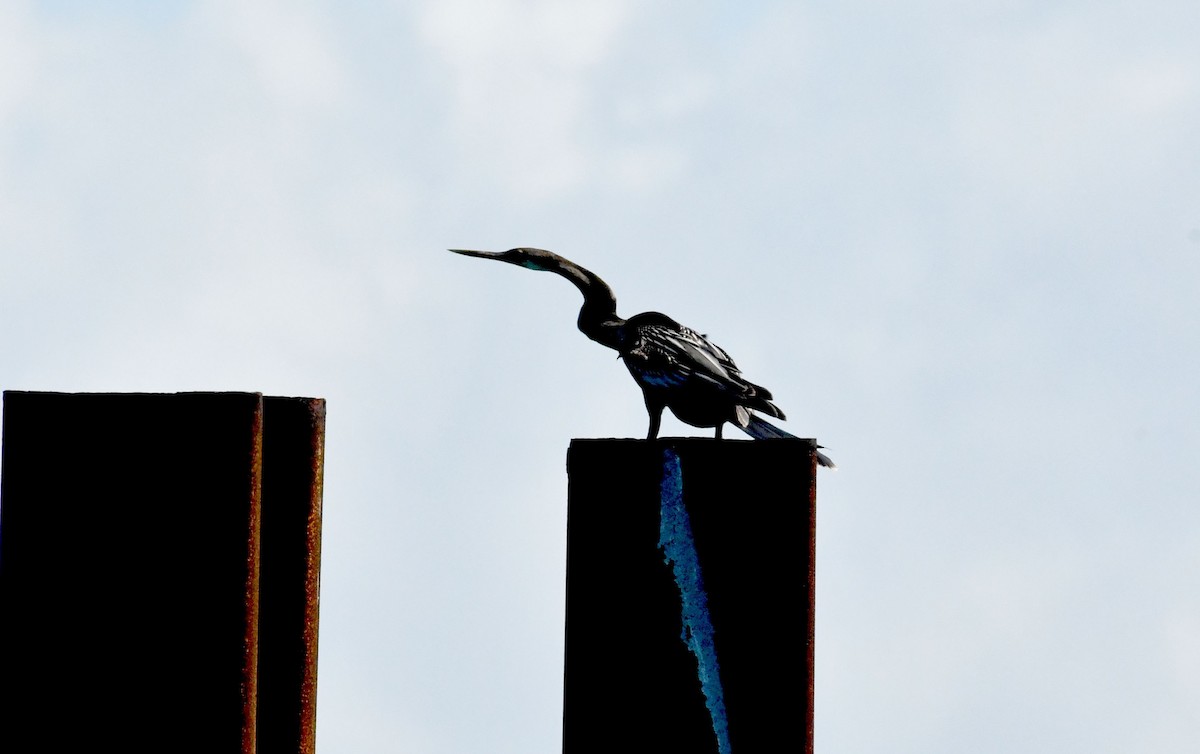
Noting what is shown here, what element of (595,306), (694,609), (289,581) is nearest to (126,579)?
(289,581)

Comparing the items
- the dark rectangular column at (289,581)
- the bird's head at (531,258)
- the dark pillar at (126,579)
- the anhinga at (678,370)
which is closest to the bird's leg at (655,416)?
the anhinga at (678,370)

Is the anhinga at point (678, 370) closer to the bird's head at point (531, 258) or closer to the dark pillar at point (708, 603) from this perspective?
the bird's head at point (531, 258)

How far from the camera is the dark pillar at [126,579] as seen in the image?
17.4ft

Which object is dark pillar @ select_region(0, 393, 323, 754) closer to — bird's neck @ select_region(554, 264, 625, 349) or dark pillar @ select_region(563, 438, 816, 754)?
dark pillar @ select_region(563, 438, 816, 754)

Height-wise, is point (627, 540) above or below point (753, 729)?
above

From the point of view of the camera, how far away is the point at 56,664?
531 centimetres

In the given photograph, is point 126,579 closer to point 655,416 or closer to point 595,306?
point 655,416

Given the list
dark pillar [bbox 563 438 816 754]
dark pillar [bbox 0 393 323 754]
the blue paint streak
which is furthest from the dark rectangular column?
the blue paint streak

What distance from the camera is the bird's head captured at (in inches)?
281

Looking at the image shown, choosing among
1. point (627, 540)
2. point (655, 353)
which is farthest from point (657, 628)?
point (655, 353)

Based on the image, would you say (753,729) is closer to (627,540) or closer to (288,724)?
(627,540)

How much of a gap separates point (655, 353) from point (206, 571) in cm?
196

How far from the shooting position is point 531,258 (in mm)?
7223

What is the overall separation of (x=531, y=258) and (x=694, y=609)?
209cm
